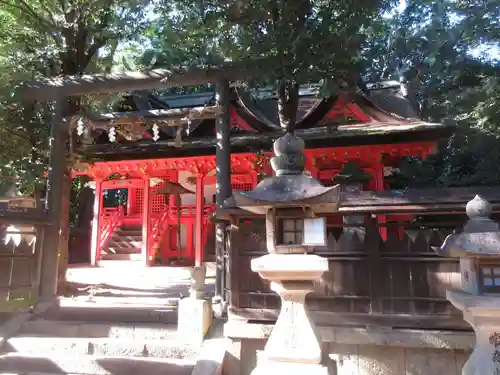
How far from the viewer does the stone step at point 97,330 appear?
6129 millimetres

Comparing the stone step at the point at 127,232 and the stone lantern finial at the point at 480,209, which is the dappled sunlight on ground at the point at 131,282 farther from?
the stone lantern finial at the point at 480,209

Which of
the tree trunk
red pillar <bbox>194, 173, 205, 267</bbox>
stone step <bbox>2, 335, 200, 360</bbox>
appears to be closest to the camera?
stone step <bbox>2, 335, 200, 360</bbox>

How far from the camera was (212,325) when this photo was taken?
20.6ft

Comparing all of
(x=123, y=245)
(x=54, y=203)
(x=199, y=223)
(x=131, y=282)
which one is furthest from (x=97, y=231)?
(x=54, y=203)

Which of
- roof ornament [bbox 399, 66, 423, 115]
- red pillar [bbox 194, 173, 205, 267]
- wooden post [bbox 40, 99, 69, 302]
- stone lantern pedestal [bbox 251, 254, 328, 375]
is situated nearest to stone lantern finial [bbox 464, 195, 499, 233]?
stone lantern pedestal [bbox 251, 254, 328, 375]

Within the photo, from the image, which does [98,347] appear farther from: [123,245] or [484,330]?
[123,245]

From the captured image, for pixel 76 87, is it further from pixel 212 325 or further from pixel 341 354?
pixel 341 354

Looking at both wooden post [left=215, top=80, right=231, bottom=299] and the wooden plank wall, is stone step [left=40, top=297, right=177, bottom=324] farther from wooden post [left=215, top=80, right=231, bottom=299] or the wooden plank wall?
the wooden plank wall

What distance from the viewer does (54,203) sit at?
25.3 feet

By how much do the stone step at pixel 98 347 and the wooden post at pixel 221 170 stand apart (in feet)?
3.92

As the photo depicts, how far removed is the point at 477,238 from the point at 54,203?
6891 mm

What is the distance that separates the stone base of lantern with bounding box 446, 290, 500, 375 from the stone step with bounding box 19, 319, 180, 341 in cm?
383

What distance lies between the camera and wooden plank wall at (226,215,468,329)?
5.36 metres

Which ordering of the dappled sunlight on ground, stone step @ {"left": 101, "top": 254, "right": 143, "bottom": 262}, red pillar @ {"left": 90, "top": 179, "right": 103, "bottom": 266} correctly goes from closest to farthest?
the dappled sunlight on ground → red pillar @ {"left": 90, "top": 179, "right": 103, "bottom": 266} → stone step @ {"left": 101, "top": 254, "right": 143, "bottom": 262}
